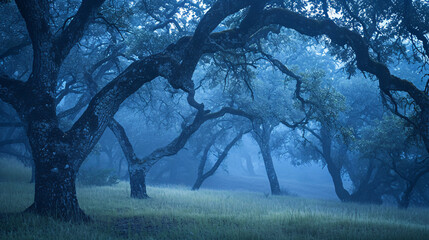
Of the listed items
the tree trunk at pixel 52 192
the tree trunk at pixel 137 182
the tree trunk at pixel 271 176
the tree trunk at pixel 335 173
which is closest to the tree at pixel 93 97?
the tree trunk at pixel 52 192

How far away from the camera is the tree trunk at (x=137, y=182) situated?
14492mm

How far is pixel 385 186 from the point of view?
70.7 feet

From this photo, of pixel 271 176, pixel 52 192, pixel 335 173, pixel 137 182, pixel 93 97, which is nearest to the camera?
pixel 52 192

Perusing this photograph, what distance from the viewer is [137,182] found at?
14.6 metres

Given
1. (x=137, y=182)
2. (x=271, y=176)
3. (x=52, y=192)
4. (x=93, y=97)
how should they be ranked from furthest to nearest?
(x=271, y=176)
(x=137, y=182)
(x=93, y=97)
(x=52, y=192)

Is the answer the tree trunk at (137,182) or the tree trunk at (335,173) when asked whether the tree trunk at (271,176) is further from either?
the tree trunk at (137,182)

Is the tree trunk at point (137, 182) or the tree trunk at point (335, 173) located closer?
the tree trunk at point (137, 182)

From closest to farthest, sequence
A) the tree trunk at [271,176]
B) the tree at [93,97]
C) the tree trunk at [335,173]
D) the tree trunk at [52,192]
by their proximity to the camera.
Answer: the tree trunk at [52,192]
the tree at [93,97]
the tree trunk at [335,173]
the tree trunk at [271,176]

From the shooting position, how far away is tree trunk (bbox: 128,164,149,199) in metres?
14.5

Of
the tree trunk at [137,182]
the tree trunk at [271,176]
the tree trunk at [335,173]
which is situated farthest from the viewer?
the tree trunk at [271,176]

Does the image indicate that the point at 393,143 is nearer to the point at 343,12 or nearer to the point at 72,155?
the point at 343,12

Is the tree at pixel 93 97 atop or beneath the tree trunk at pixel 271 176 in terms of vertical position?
atop

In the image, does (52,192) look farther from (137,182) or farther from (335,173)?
(335,173)

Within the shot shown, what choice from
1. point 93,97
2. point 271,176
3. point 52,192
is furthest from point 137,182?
point 271,176
